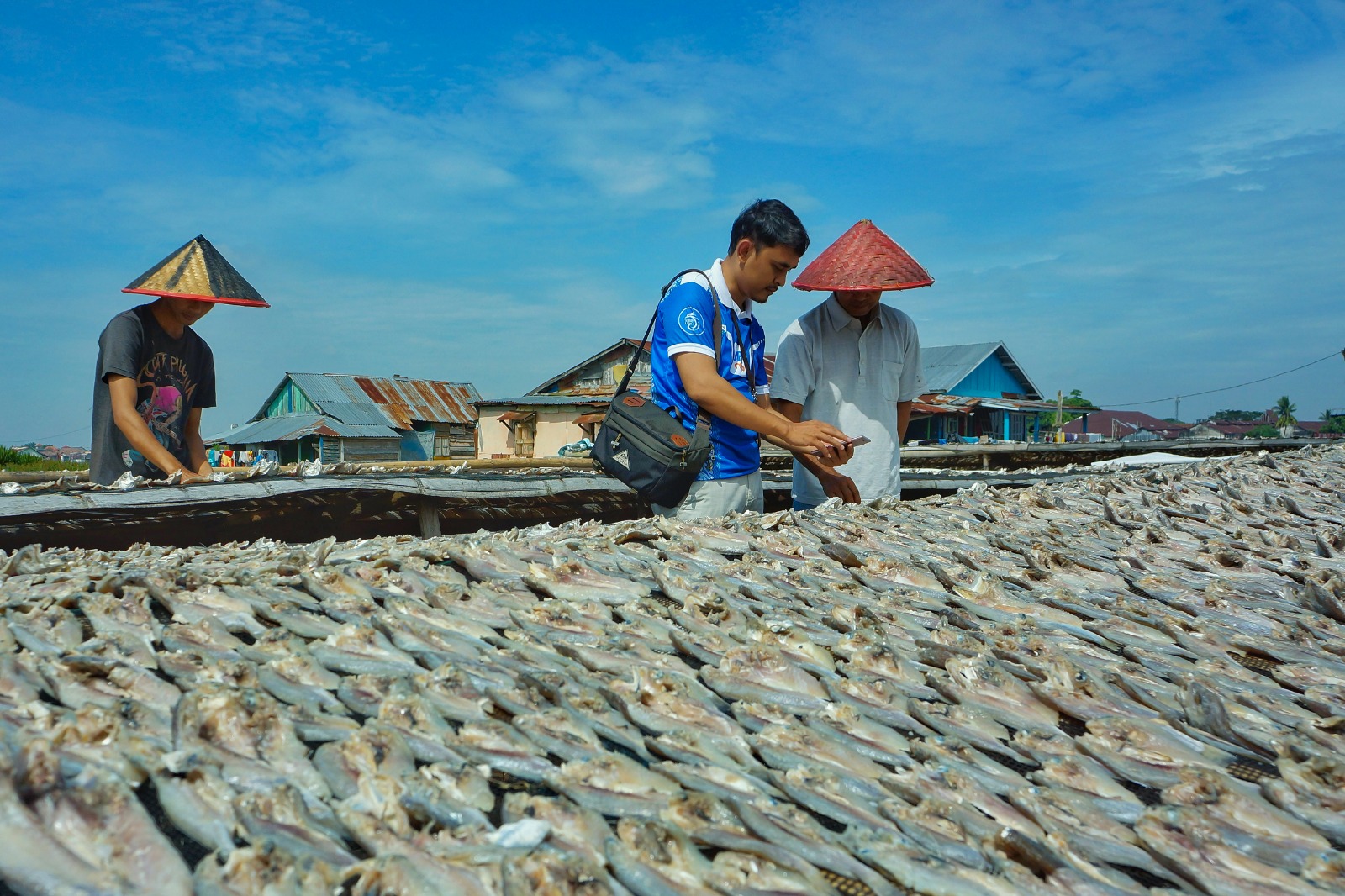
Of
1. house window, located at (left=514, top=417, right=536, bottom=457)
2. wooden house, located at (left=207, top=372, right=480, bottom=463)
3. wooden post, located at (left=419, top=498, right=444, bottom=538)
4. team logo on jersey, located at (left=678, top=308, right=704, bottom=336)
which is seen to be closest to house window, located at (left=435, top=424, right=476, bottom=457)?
wooden house, located at (left=207, top=372, right=480, bottom=463)

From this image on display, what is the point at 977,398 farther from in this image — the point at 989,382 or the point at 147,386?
the point at 147,386

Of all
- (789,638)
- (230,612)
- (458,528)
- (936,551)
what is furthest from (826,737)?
(458,528)

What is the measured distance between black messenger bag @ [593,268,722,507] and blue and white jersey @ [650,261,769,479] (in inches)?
1.8

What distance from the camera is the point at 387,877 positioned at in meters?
1.02

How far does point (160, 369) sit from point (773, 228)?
2823 mm

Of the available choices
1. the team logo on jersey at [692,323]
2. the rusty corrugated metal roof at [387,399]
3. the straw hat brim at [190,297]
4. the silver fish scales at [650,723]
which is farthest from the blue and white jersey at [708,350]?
the rusty corrugated metal roof at [387,399]

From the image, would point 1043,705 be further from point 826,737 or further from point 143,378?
point 143,378

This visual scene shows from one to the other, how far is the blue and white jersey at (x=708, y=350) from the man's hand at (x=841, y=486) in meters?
0.33

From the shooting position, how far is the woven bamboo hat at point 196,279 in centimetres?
405

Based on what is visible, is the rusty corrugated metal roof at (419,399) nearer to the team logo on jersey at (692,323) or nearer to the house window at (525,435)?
the house window at (525,435)

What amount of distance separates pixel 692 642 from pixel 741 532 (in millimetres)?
932

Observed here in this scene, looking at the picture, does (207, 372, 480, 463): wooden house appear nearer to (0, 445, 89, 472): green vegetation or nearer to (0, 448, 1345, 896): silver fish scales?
(0, 445, 89, 472): green vegetation

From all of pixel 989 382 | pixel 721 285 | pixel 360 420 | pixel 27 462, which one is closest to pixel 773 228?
pixel 721 285

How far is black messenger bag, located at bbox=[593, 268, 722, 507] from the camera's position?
11.6ft
